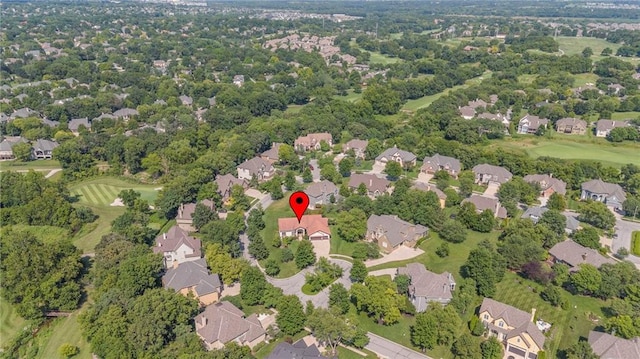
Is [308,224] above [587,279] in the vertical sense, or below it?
below

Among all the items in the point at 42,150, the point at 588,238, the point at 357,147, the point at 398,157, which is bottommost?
the point at 42,150

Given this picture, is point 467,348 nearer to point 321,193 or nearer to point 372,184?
point 321,193

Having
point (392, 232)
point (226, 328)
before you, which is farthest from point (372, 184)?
point (226, 328)

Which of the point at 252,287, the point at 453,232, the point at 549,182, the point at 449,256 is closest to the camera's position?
the point at 252,287

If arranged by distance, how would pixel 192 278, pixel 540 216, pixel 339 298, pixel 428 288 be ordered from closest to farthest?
pixel 339 298 < pixel 428 288 < pixel 192 278 < pixel 540 216

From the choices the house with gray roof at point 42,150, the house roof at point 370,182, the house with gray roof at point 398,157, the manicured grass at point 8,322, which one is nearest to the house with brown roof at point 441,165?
the house with gray roof at point 398,157

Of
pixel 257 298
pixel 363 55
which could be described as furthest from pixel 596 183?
pixel 363 55

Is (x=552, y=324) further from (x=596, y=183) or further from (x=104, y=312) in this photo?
(x=104, y=312)

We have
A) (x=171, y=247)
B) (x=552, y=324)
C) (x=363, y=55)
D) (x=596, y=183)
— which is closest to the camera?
(x=552, y=324)
